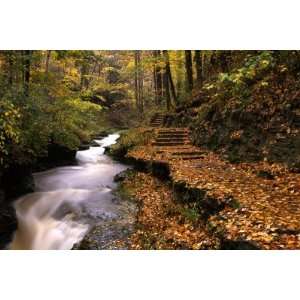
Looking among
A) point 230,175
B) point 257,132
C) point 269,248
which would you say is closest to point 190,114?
point 257,132

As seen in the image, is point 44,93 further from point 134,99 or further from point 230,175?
point 134,99

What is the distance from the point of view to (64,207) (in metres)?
7.04

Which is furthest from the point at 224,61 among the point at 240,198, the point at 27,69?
the point at 240,198

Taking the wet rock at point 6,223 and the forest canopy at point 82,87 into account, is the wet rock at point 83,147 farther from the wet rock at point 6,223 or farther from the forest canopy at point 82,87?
the wet rock at point 6,223

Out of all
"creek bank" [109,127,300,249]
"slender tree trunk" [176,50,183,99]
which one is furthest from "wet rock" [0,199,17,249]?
"slender tree trunk" [176,50,183,99]

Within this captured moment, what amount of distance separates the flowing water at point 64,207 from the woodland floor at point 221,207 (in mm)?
871

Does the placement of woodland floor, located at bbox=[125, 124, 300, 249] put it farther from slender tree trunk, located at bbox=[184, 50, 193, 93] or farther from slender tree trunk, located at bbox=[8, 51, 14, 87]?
slender tree trunk, located at bbox=[184, 50, 193, 93]

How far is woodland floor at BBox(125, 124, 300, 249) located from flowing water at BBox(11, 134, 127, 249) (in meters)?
0.87

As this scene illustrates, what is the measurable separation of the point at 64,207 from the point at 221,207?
3.46 m

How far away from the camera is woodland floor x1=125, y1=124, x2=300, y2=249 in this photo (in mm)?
4172

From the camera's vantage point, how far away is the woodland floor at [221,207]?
4.17m

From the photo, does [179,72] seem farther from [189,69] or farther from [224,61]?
[224,61]

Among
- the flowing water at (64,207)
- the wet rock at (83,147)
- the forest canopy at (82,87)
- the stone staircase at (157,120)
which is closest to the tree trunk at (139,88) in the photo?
the forest canopy at (82,87)
